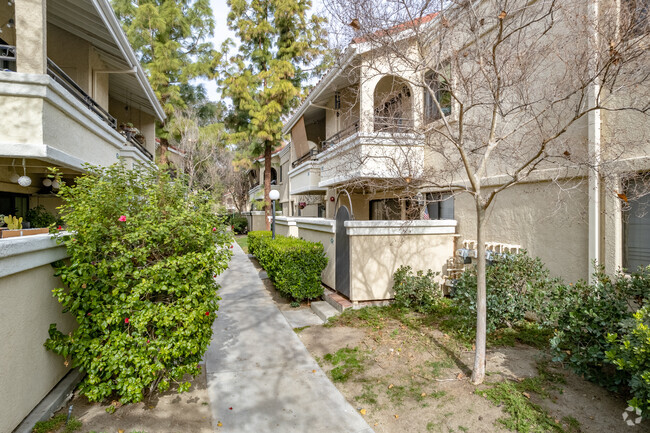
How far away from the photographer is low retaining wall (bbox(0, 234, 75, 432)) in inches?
118

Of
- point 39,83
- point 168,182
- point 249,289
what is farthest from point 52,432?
point 249,289

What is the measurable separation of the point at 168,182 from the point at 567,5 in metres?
6.54

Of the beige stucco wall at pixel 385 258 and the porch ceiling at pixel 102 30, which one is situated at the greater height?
the porch ceiling at pixel 102 30

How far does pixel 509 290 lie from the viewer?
5.90m

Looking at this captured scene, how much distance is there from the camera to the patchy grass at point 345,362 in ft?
16.6

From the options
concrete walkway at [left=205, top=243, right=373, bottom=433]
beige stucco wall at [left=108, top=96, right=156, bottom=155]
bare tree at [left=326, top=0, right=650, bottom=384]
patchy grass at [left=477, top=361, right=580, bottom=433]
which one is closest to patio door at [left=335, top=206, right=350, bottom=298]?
concrete walkway at [left=205, top=243, right=373, bottom=433]

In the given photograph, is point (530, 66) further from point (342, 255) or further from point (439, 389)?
point (342, 255)

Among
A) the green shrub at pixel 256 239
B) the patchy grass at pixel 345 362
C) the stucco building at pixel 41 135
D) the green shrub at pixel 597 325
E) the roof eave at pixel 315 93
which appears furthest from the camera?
the green shrub at pixel 256 239

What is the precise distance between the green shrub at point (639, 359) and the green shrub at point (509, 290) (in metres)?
2.24

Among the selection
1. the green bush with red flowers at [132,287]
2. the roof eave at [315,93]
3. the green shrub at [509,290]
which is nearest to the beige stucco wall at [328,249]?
the green shrub at [509,290]

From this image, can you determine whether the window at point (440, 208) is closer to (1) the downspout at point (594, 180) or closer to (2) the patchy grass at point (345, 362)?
(1) the downspout at point (594, 180)

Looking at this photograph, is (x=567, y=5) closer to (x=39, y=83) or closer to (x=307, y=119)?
(x=39, y=83)

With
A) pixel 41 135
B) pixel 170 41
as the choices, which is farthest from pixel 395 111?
pixel 170 41

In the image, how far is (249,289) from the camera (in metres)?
10.9
